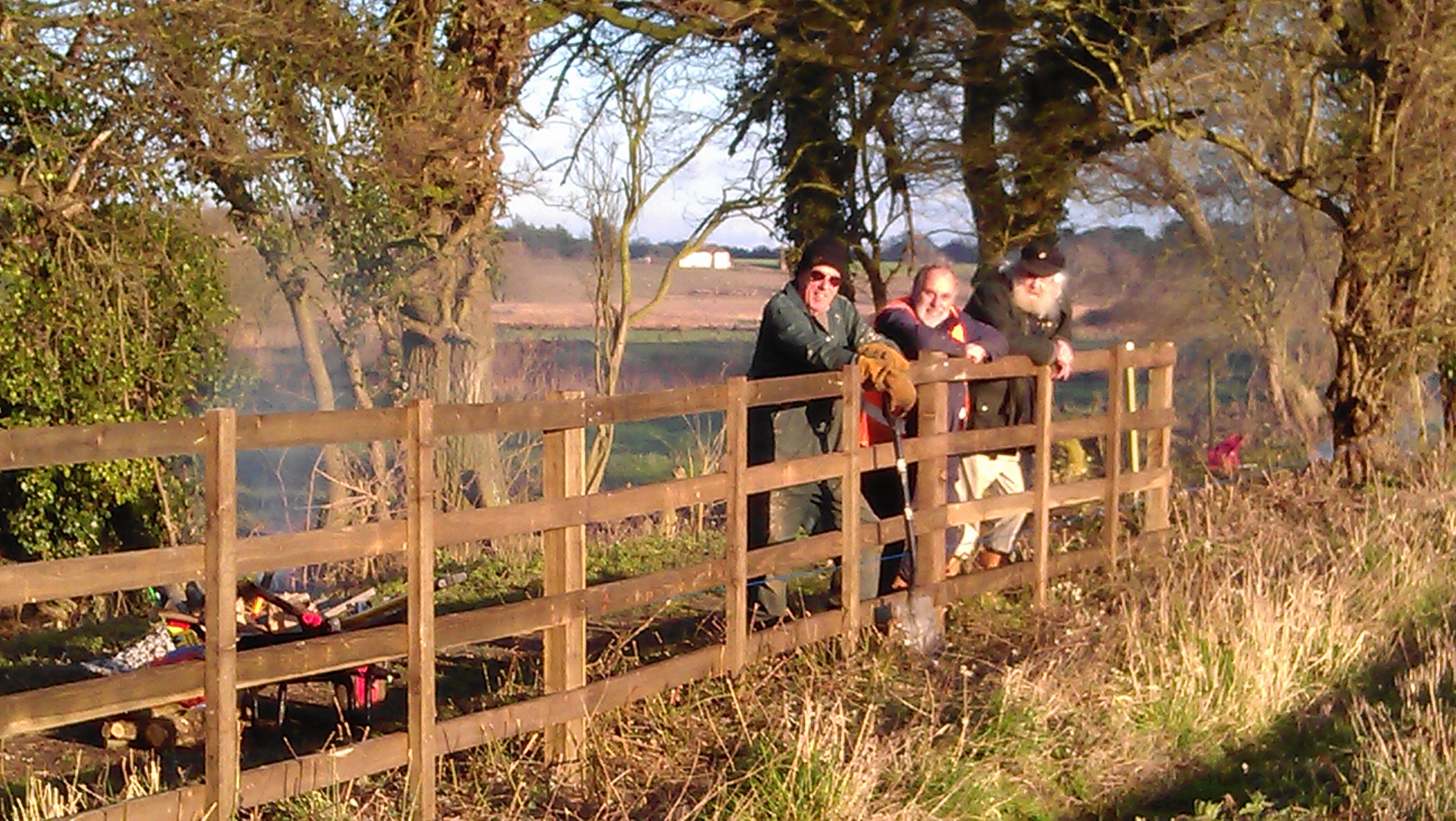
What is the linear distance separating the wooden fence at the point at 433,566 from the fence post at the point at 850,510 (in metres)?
0.01

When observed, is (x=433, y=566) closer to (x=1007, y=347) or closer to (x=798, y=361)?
(x=798, y=361)

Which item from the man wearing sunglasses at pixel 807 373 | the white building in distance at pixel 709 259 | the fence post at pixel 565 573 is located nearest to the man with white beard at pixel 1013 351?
the man wearing sunglasses at pixel 807 373

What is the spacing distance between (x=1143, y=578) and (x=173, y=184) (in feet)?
19.5

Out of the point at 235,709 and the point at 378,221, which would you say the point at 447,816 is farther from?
the point at 378,221

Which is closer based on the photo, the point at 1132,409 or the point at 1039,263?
the point at 1039,263

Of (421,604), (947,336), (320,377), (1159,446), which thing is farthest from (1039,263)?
(320,377)

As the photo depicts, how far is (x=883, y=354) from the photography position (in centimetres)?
771

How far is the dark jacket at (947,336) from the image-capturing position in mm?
8328

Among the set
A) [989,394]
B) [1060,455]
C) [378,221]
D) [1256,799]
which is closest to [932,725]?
[1256,799]

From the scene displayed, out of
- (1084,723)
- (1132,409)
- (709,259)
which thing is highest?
(709,259)

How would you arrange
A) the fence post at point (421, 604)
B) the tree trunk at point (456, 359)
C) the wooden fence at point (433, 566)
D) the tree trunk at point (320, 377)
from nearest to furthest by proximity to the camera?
1. the wooden fence at point (433, 566)
2. the fence post at point (421, 604)
3. the tree trunk at point (320, 377)
4. the tree trunk at point (456, 359)

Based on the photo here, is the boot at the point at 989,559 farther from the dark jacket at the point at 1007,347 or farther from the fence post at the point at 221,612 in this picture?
the fence post at the point at 221,612

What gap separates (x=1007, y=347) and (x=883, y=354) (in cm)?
148

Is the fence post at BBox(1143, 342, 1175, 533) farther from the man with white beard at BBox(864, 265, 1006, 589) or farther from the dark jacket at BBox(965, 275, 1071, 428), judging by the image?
the man with white beard at BBox(864, 265, 1006, 589)
